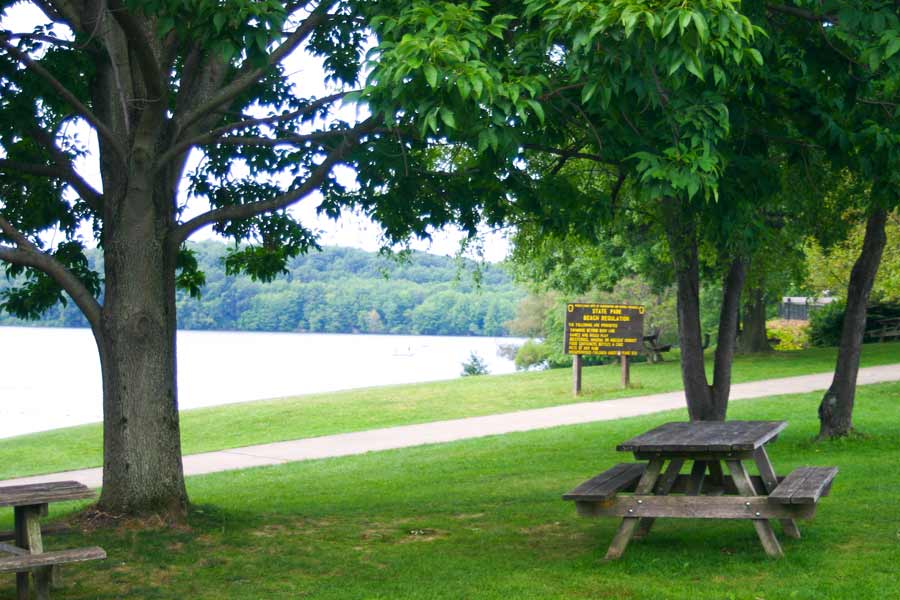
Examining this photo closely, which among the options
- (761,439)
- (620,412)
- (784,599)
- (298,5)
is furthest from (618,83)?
(620,412)

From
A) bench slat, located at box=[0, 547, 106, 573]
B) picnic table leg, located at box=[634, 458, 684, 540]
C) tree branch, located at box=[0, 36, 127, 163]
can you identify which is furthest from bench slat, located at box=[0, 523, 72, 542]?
picnic table leg, located at box=[634, 458, 684, 540]

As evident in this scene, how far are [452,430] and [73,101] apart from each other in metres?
13.3

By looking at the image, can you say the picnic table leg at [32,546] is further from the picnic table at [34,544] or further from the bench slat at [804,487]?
the bench slat at [804,487]

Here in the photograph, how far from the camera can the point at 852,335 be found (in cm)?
1459

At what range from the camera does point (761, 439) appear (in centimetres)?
743

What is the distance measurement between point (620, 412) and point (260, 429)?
7784mm

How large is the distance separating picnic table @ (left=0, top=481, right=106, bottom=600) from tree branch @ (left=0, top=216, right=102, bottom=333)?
2251 millimetres

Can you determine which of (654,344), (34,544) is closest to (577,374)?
(654,344)

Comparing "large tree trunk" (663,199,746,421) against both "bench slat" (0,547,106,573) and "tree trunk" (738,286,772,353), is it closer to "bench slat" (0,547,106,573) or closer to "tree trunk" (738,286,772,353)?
"bench slat" (0,547,106,573)

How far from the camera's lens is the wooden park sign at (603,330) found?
2653 centimetres

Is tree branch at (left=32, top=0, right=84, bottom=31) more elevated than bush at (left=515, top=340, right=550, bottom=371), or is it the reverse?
tree branch at (left=32, top=0, right=84, bottom=31)

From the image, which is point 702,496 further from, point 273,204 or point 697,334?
point 697,334

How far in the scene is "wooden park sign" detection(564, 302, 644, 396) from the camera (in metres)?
26.5

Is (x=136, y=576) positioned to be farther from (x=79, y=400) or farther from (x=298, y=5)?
(x=79, y=400)
